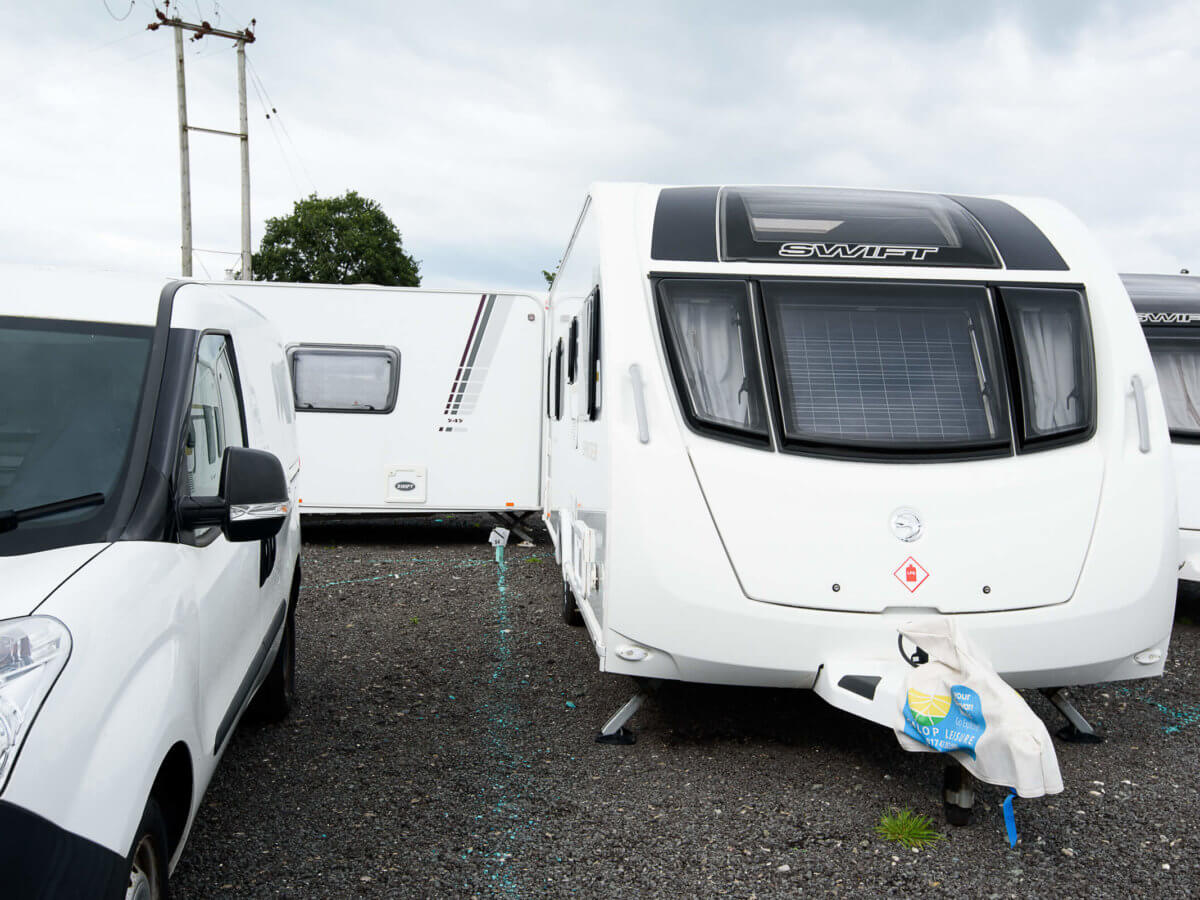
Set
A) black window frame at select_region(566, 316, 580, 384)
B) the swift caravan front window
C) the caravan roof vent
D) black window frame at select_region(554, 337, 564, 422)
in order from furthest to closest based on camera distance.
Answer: black window frame at select_region(554, 337, 564, 422) < the swift caravan front window < black window frame at select_region(566, 316, 580, 384) < the caravan roof vent

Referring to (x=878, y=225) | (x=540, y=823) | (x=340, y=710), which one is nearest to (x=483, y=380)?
(x=340, y=710)

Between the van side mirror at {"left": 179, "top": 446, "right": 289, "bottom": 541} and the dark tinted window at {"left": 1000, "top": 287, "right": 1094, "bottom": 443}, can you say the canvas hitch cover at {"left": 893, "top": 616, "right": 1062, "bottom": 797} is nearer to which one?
the dark tinted window at {"left": 1000, "top": 287, "right": 1094, "bottom": 443}

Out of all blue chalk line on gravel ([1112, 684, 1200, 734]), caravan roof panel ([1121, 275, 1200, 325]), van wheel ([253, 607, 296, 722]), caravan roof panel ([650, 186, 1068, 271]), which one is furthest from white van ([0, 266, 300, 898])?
caravan roof panel ([1121, 275, 1200, 325])

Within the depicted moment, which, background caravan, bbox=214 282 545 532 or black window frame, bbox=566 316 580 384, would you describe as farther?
background caravan, bbox=214 282 545 532

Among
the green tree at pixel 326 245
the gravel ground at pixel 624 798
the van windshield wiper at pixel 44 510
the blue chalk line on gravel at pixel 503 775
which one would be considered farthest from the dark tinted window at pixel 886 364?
the green tree at pixel 326 245

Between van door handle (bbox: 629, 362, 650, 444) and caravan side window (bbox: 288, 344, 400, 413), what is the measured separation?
22.4ft

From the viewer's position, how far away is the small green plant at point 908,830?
3754 millimetres

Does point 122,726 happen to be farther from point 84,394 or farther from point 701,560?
point 701,560

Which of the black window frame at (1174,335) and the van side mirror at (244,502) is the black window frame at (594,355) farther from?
the black window frame at (1174,335)

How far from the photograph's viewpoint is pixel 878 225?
472 cm

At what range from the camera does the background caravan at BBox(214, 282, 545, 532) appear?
10680 mm

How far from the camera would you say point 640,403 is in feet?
13.8

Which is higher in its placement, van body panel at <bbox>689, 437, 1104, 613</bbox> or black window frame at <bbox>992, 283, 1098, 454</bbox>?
black window frame at <bbox>992, 283, 1098, 454</bbox>

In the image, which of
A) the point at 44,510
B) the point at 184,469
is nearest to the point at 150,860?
the point at 44,510
